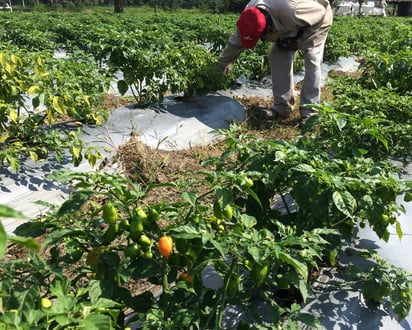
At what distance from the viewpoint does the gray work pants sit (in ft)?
14.5

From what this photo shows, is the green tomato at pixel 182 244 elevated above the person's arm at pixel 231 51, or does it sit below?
below

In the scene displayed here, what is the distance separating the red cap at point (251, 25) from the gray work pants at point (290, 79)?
0.57 metres

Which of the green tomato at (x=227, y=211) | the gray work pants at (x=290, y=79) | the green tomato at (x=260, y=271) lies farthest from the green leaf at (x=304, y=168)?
the gray work pants at (x=290, y=79)

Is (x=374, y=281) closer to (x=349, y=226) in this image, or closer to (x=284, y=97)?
(x=349, y=226)

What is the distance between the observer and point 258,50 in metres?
6.14

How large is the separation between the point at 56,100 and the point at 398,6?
4260 centimetres

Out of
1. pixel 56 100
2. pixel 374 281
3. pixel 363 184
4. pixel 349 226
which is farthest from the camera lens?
pixel 56 100

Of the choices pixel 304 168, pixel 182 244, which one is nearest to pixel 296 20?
pixel 304 168

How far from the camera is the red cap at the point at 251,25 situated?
13.1 feet

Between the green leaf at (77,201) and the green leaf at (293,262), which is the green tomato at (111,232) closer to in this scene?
the green leaf at (77,201)

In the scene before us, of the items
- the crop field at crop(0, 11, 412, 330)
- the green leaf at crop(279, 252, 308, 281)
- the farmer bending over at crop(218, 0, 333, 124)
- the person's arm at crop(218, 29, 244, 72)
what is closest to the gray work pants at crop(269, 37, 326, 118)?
the farmer bending over at crop(218, 0, 333, 124)

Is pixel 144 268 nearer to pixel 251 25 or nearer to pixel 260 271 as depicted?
pixel 260 271

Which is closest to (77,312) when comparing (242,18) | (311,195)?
(311,195)

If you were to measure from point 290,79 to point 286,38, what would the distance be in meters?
0.48
